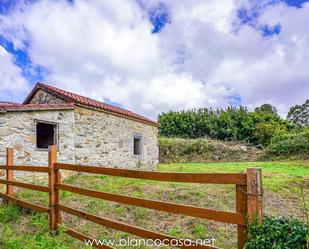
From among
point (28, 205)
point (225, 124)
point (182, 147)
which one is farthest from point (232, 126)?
point (28, 205)

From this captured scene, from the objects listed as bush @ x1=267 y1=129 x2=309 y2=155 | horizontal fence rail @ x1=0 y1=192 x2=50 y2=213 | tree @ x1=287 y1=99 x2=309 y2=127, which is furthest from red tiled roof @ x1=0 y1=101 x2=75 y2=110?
tree @ x1=287 y1=99 x2=309 y2=127

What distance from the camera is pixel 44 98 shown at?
11555mm

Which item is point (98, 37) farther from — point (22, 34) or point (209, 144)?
point (209, 144)

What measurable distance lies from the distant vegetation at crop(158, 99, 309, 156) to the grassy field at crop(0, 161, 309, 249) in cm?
1396

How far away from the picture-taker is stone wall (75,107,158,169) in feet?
32.8

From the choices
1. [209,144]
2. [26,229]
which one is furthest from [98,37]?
[209,144]

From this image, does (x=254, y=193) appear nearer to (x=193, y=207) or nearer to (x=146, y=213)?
(x=193, y=207)

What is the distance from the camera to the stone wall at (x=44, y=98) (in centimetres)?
1097

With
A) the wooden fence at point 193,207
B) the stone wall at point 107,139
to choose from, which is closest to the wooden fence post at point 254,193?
the wooden fence at point 193,207

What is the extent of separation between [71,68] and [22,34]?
5671 millimetres

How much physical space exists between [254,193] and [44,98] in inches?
446

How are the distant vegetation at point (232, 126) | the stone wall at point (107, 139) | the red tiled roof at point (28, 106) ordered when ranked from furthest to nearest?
the distant vegetation at point (232, 126) → the stone wall at point (107, 139) → the red tiled roof at point (28, 106)

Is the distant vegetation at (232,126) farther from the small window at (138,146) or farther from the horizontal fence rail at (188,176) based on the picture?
the horizontal fence rail at (188,176)

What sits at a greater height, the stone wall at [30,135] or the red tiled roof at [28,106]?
the red tiled roof at [28,106]
